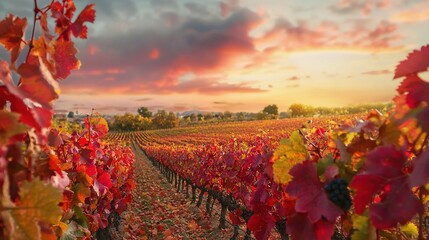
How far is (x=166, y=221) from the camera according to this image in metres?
11.8

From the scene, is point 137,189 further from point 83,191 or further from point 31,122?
point 31,122

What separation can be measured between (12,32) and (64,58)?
22cm

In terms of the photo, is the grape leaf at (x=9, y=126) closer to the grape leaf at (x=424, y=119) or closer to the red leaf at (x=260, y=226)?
the grape leaf at (x=424, y=119)

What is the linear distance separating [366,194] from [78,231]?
237cm

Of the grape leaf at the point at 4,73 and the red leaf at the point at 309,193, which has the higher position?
the grape leaf at the point at 4,73

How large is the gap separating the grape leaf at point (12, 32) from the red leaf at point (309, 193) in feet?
3.55

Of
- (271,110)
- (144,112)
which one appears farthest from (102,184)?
(144,112)

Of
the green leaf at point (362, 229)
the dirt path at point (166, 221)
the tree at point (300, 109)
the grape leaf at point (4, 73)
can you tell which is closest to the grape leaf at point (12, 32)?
the grape leaf at point (4, 73)

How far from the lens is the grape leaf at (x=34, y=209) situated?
97 cm

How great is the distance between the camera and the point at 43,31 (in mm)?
1331

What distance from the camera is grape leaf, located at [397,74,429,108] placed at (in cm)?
99

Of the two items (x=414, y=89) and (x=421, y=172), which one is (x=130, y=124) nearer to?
(x=414, y=89)

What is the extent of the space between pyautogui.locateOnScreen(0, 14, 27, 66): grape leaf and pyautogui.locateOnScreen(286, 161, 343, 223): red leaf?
1083 mm

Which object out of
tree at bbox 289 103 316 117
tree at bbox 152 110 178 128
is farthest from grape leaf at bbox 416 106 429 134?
tree at bbox 289 103 316 117
